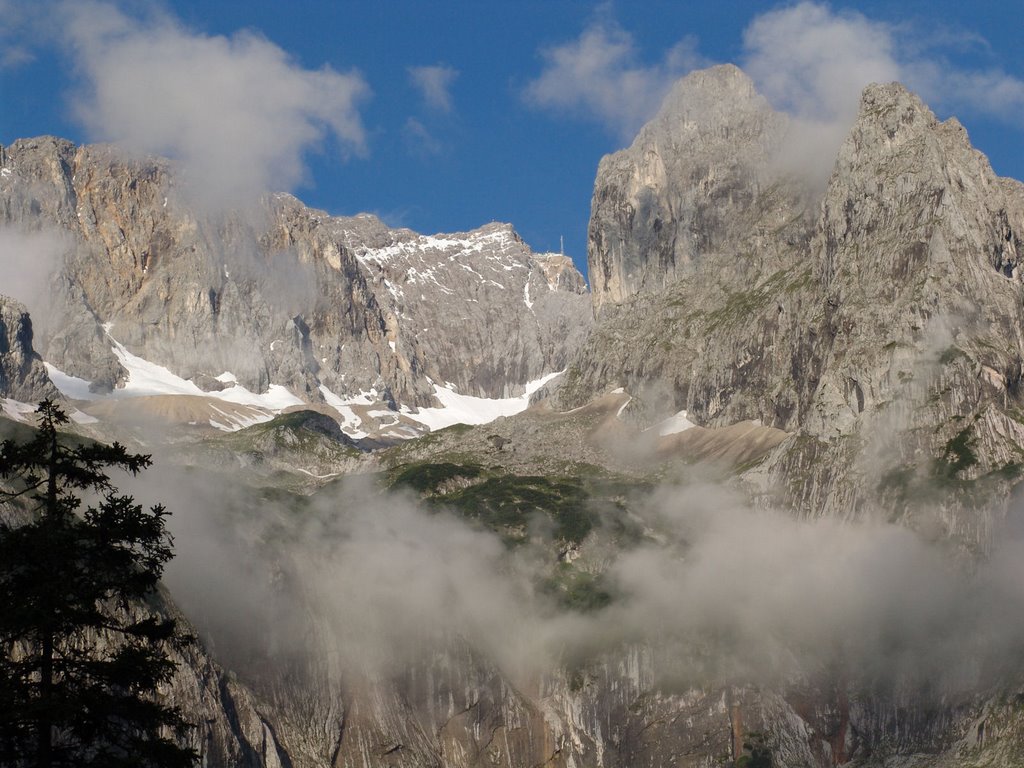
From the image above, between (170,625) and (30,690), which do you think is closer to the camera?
(30,690)

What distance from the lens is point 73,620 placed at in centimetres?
4825

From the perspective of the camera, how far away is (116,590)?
50.5 meters

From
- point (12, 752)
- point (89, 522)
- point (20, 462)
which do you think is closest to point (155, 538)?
point (89, 522)

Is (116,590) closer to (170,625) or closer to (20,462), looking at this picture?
(170,625)

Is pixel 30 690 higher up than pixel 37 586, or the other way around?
pixel 37 586

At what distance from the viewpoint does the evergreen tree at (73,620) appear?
47156 millimetres

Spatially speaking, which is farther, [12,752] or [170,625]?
[170,625]

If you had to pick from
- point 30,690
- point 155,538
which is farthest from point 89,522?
point 30,690

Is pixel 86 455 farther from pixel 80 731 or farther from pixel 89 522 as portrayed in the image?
pixel 80 731

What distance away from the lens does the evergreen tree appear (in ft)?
155

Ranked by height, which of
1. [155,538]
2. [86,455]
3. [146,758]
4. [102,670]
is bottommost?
[146,758]

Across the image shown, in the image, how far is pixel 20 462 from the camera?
49656mm

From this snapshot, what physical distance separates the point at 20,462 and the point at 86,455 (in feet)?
7.27

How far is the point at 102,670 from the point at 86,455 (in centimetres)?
756
